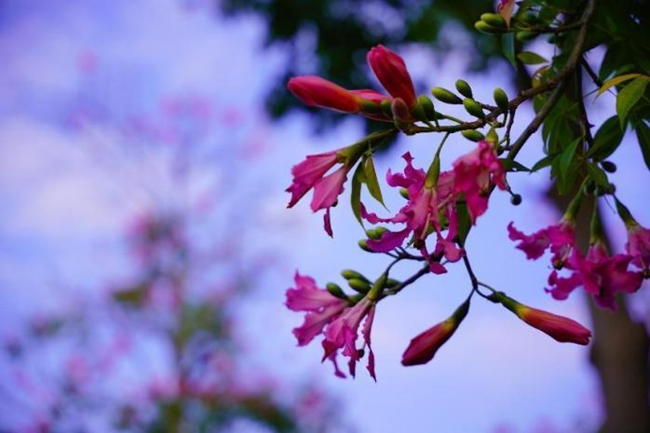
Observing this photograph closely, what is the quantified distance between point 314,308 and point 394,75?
0.22 meters

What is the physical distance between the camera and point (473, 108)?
47 centimetres

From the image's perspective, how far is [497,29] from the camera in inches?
22.9

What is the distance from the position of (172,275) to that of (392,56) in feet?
15.7

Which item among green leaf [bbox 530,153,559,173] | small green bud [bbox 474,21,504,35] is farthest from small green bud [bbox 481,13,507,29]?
green leaf [bbox 530,153,559,173]

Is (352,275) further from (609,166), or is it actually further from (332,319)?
(609,166)

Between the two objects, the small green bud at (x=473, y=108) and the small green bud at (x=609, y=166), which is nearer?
the small green bud at (x=473, y=108)

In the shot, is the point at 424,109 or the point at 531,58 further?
the point at 531,58

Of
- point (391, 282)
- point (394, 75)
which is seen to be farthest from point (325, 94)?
point (391, 282)

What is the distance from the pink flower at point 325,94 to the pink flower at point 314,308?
0.19 meters

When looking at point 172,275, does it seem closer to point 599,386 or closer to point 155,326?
point 155,326

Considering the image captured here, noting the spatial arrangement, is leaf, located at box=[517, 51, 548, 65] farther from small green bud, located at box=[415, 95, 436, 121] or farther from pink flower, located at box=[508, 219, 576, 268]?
small green bud, located at box=[415, 95, 436, 121]

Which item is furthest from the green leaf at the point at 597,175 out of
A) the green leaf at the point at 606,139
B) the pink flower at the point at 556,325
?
the pink flower at the point at 556,325

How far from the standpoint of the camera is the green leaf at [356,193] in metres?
0.49

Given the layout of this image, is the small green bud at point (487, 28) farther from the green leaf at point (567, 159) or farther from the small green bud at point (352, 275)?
the small green bud at point (352, 275)
